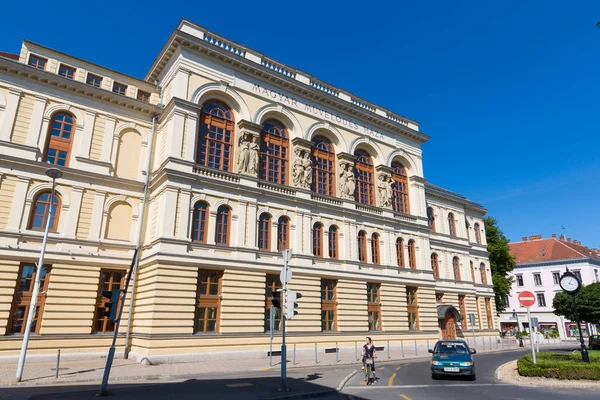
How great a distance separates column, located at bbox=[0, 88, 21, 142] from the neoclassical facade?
8cm

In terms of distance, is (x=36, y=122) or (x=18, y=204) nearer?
(x=18, y=204)

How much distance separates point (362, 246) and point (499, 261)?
29326 millimetres

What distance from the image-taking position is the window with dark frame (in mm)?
23891

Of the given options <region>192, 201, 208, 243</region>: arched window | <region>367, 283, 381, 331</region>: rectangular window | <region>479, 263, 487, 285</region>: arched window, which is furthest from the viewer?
<region>479, 263, 487, 285</region>: arched window

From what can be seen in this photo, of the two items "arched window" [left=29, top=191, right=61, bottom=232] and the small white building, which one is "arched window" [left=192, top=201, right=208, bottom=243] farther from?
the small white building

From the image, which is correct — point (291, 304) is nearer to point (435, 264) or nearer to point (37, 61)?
point (37, 61)

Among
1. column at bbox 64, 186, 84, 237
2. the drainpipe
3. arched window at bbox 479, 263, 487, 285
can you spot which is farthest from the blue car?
arched window at bbox 479, 263, 487, 285

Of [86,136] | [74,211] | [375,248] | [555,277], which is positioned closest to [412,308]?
[375,248]

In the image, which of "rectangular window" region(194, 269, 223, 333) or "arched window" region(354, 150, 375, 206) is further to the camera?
"arched window" region(354, 150, 375, 206)

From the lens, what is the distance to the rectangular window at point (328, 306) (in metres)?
28.0

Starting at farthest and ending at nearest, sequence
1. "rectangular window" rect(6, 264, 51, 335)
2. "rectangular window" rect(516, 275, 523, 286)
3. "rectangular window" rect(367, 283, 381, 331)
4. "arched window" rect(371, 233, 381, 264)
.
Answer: "rectangular window" rect(516, 275, 523, 286)
"arched window" rect(371, 233, 381, 264)
"rectangular window" rect(367, 283, 381, 331)
"rectangular window" rect(6, 264, 51, 335)

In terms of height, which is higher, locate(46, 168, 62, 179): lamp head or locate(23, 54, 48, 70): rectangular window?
locate(23, 54, 48, 70): rectangular window

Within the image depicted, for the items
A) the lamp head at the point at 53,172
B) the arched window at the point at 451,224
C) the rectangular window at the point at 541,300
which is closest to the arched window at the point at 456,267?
the arched window at the point at 451,224

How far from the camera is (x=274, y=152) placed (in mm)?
29500
